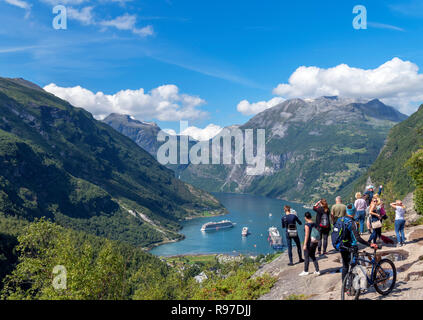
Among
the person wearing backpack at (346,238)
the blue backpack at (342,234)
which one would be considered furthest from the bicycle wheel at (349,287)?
the blue backpack at (342,234)

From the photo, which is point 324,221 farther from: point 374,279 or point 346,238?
point 374,279

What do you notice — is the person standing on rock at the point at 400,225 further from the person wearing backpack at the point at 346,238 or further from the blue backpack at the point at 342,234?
the blue backpack at the point at 342,234

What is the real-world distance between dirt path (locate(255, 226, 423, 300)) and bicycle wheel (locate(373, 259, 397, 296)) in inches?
10.9

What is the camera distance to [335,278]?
1612 centimetres

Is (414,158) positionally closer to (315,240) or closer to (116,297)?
(315,240)

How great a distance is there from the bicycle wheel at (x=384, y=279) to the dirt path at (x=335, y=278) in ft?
0.91

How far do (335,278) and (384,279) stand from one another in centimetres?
351

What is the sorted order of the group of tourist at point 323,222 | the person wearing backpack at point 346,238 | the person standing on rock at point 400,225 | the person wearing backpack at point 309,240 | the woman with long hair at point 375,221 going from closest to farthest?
the person wearing backpack at point 346,238, the person wearing backpack at point 309,240, the group of tourist at point 323,222, the woman with long hair at point 375,221, the person standing on rock at point 400,225

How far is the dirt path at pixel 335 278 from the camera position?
43.2ft

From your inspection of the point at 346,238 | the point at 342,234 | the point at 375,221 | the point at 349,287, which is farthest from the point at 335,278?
the point at 375,221

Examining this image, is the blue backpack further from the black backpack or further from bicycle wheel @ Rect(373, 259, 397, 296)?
the black backpack

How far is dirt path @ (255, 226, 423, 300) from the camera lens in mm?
13172
